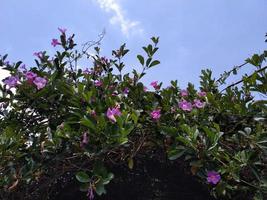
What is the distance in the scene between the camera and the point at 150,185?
1999 millimetres

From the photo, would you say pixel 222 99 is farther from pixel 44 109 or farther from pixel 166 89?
pixel 44 109

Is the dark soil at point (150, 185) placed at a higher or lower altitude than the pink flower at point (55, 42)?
lower

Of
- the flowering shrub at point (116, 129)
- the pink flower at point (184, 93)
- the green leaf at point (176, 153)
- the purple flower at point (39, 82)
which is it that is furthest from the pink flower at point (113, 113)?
the pink flower at point (184, 93)

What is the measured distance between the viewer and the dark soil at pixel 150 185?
1.90 meters

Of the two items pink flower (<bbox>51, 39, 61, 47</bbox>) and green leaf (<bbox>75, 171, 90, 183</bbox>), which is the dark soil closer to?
green leaf (<bbox>75, 171, 90, 183</bbox>)

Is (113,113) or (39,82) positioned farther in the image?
(39,82)

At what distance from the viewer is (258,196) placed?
158 cm

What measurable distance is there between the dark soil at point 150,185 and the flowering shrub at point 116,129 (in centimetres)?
11

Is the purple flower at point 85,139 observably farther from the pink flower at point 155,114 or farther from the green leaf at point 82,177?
the pink flower at point 155,114

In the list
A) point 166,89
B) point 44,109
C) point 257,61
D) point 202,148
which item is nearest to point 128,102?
point 166,89

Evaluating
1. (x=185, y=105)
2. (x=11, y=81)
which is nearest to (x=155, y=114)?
(x=185, y=105)

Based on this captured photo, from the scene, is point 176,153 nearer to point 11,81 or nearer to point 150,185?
point 150,185

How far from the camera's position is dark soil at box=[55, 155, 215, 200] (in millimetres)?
1901

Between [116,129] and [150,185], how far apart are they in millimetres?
574
